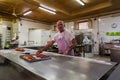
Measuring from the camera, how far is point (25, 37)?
837 cm

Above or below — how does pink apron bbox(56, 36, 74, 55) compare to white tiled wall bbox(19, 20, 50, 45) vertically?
below

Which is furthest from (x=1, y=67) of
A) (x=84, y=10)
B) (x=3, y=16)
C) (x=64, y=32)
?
(x=3, y=16)

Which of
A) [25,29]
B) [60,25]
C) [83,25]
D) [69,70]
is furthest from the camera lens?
[25,29]

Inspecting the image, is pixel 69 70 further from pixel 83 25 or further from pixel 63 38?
pixel 83 25

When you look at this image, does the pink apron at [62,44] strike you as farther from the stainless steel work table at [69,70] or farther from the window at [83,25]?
the window at [83,25]

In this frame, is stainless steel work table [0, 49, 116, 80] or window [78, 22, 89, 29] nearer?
stainless steel work table [0, 49, 116, 80]

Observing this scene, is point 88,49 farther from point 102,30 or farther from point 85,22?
point 85,22

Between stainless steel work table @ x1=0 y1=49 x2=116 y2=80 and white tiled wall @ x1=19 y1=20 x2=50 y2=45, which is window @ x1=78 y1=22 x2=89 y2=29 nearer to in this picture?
white tiled wall @ x1=19 y1=20 x2=50 y2=45

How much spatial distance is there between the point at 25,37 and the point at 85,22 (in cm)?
488

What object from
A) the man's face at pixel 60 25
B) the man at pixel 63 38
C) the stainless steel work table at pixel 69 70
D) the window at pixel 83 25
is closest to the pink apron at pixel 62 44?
the man at pixel 63 38

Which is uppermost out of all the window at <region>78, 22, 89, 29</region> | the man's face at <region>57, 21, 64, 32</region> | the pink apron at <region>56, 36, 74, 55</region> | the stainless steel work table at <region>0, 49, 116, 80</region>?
the window at <region>78, 22, 89, 29</region>

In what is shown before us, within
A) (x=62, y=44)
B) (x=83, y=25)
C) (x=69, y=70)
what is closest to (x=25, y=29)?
(x=83, y=25)

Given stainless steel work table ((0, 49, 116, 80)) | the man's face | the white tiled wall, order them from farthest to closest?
1. the white tiled wall
2. the man's face
3. stainless steel work table ((0, 49, 116, 80))

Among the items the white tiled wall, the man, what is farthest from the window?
the man
